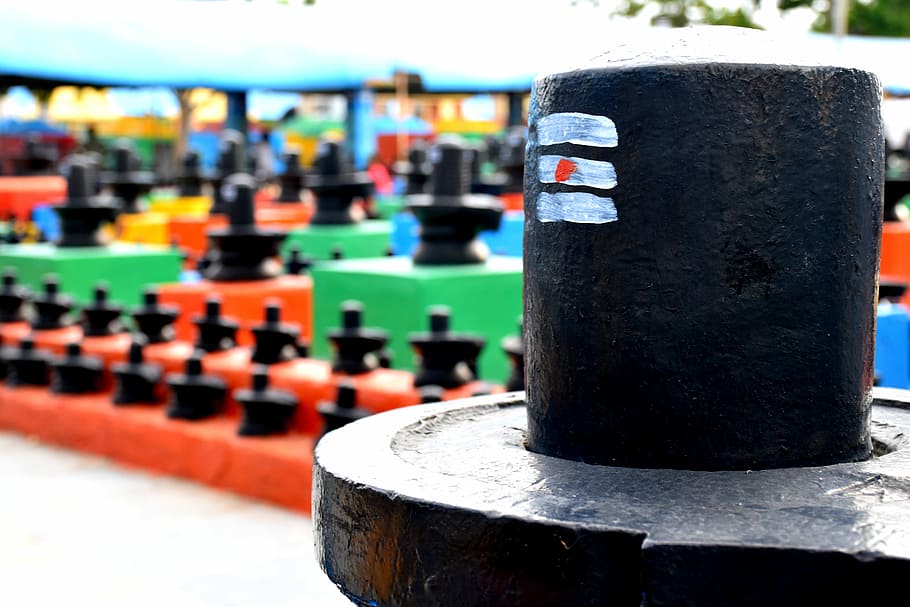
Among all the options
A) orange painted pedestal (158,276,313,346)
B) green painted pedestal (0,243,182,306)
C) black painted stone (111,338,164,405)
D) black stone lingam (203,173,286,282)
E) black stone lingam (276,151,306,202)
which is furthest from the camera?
black stone lingam (276,151,306,202)

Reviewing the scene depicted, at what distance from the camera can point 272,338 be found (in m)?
5.20

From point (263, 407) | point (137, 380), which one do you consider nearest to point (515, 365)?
point (263, 407)

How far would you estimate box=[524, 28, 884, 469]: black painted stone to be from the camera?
67.2 inches

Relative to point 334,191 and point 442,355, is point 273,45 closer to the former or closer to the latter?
point 334,191

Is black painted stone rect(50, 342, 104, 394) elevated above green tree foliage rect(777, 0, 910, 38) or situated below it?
below

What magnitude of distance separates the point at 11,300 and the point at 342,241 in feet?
9.13

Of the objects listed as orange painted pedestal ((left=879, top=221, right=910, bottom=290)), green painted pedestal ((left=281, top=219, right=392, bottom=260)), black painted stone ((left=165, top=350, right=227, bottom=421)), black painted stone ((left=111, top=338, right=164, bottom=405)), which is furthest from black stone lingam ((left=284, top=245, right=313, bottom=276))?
orange painted pedestal ((left=879, top=221, right=910, bottom=290))

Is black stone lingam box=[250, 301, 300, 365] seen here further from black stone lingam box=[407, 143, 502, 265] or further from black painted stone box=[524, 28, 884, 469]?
black painted stone box=[524, 28, 884, 469]

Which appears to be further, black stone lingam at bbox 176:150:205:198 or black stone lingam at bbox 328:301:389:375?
black stone lingam at bbox 176:150:205:198

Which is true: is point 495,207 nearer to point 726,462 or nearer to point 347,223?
point 347,223

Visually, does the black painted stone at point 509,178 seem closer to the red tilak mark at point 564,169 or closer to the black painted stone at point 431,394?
the black painted stone at point 431,394

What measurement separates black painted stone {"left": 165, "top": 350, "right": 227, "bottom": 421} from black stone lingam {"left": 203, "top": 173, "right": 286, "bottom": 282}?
1.95m

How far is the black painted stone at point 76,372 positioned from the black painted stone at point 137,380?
0.27 m

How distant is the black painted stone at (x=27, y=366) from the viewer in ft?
20.5
